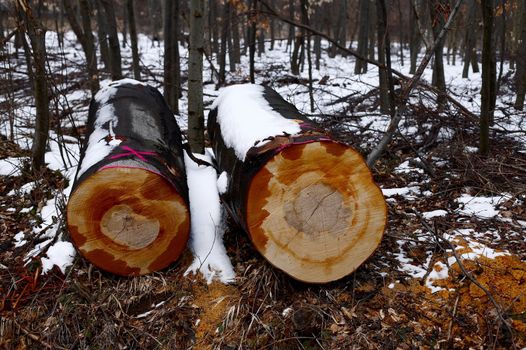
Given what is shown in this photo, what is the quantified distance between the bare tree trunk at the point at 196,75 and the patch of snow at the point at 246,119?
0.38 meters

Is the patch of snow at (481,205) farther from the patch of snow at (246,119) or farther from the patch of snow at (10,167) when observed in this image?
the patch of snow at (10,167)

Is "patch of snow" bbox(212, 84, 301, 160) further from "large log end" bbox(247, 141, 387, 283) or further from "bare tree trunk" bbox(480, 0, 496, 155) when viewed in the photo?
"bare tree trunk" bbox(480, 0, 496, 155)

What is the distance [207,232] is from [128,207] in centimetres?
73

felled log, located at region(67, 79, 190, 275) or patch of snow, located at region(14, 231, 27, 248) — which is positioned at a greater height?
felled log, located at region(67, 79, 190, 275)

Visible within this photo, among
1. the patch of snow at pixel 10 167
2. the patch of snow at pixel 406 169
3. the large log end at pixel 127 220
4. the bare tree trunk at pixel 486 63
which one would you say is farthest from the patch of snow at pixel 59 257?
the bare tree trunk at pixel 486 63

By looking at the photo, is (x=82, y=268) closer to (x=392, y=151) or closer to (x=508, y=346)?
(x=508, y=346)

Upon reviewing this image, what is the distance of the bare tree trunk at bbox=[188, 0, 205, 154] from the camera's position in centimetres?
439

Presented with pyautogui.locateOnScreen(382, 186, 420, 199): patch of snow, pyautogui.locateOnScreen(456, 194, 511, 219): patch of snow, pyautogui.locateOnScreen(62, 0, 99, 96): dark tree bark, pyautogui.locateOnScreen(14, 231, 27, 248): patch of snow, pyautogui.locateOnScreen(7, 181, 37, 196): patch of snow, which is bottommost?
pyautogui.locateOnScreen(14, 231, 27, 248): patch of snow

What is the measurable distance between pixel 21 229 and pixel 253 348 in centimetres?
263

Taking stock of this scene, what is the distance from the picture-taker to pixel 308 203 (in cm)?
262

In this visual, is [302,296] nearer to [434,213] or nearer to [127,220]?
[127,220]

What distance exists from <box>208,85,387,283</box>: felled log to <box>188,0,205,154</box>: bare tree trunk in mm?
1949

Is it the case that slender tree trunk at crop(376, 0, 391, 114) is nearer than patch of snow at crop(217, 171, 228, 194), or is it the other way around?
patch of snow at crop(217, 171, 228, 194)

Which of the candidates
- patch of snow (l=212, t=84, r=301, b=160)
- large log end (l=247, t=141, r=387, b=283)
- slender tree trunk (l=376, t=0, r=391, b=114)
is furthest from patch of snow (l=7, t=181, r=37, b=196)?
slender tree trunk (l=376, t=0, r=391, b=114)
